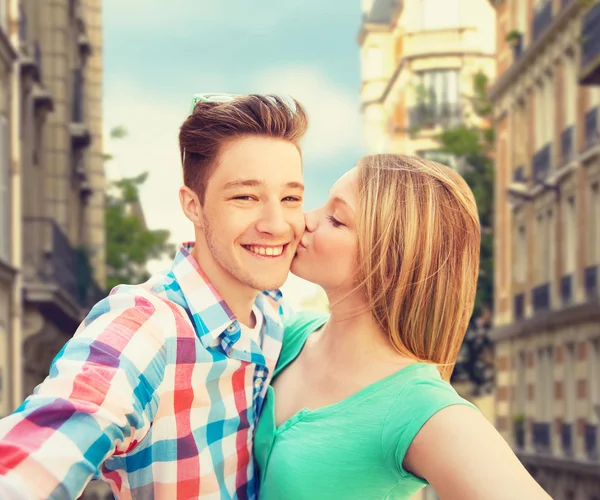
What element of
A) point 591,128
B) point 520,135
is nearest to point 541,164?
point 520,135

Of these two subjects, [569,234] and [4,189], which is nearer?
[4,189]

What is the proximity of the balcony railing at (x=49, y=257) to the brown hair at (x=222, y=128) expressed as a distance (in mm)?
19054

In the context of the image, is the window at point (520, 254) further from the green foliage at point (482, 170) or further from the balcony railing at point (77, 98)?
the balcony railing at point (77, 98)

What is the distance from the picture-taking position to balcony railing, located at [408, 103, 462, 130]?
182ft

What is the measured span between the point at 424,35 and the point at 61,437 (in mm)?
57020

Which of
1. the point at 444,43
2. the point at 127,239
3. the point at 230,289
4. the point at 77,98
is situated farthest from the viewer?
the point at 444,43

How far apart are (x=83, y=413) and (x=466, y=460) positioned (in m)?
0.92

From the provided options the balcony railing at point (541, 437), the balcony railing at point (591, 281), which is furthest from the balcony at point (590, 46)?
the balcony railing at point (541, 437)

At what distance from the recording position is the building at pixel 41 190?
20641mm

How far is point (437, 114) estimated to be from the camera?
185ft

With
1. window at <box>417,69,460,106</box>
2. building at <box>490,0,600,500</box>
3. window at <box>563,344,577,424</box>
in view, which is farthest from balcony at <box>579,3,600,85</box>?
window at <box>417,69,460,106</box>

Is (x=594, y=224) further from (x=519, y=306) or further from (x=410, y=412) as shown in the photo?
(x=410, y=412)

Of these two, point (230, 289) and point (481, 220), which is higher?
point (481, 220)

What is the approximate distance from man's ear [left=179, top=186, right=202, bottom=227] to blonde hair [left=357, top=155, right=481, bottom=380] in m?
0.44
